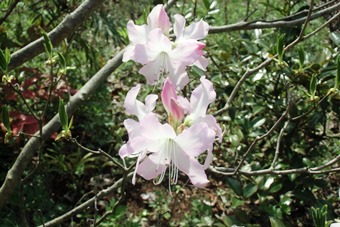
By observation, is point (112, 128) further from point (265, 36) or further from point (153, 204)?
point (265, 36)

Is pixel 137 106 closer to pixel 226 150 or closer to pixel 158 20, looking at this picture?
pixel 158 20

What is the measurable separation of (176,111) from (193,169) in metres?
0.13

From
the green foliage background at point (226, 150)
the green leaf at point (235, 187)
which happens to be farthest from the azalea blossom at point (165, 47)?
the green leaf at point (235, 187)

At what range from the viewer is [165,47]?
1040 millimetres

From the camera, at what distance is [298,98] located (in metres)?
2.39

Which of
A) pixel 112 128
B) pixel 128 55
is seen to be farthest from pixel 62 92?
pixel 128 55

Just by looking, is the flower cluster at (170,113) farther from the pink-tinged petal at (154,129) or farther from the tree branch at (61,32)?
the tree branch at (61,32)

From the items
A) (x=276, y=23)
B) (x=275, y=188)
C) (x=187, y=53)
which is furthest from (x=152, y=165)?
(x=275, y=188)

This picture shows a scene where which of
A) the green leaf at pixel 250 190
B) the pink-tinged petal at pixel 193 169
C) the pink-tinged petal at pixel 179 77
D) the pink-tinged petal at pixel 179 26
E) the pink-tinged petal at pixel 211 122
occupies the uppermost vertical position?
the pink-tinged petal at pixel 179 26

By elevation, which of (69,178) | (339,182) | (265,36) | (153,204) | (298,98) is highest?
(265,36)

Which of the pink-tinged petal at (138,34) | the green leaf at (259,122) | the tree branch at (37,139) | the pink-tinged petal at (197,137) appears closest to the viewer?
the pink-tinged petal at (197,137)

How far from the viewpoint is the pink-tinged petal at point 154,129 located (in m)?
0.90

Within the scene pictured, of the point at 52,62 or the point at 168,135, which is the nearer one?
the point at 168,135

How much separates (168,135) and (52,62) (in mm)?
523
